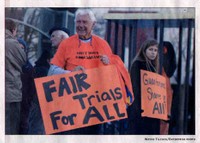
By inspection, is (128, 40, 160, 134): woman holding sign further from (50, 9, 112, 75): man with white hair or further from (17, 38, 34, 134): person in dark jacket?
(17, 38, 34, 134): person in dark jacket

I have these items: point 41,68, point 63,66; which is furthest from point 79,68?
point 41,68

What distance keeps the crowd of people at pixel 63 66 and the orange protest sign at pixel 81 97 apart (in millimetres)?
34

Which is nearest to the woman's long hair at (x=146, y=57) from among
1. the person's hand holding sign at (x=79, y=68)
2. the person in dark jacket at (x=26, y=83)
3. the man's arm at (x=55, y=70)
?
the person's hand holding sign at (x=79, y=68)

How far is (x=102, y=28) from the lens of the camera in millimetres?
2814

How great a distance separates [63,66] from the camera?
111 inches

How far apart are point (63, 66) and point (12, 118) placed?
0.41 m

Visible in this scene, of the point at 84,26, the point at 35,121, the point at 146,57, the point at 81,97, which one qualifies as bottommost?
the point at 35,121

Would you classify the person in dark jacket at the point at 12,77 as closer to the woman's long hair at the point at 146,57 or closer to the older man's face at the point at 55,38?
the older man's face at the point at 55,38

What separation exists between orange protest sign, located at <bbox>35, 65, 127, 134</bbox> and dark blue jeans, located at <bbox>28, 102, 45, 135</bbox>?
0.03 m

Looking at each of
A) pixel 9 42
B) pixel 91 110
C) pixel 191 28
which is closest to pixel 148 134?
pixel 91 110

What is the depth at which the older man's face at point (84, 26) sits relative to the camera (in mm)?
2822

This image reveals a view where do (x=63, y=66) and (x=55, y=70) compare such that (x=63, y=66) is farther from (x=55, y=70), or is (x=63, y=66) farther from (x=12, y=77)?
(x=12, y=77)

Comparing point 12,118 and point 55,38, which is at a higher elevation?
point 55,38

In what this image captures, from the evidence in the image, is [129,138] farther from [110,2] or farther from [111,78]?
[110,2]
